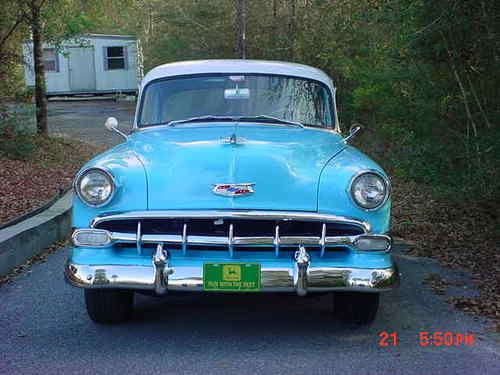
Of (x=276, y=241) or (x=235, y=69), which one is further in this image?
(x=235, y=69)

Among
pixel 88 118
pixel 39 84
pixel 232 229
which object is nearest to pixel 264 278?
pixel 232 229

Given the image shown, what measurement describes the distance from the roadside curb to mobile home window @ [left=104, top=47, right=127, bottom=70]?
2049 cm

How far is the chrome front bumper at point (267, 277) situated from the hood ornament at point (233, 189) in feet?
1.40

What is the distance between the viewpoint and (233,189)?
13.2ft

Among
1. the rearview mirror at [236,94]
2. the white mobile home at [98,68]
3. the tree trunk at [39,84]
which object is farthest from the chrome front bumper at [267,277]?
the white mobile home at [98,68]

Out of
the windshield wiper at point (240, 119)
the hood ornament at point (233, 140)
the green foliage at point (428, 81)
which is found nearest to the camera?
the hood ornament at point (233, 140)

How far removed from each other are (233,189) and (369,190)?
0.78 metres

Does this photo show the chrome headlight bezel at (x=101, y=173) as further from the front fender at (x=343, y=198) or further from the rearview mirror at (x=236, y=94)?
the rearview mirror at (x=236, y=94)

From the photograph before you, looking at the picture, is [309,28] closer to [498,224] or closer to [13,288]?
[498,224]

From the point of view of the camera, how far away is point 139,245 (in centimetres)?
398

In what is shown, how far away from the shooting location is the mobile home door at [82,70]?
90.3 ft

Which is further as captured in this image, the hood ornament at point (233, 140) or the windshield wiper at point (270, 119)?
the windshield wiper at point (270, 119)

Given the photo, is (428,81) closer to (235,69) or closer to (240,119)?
(235,69)

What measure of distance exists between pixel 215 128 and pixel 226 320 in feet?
4.40
